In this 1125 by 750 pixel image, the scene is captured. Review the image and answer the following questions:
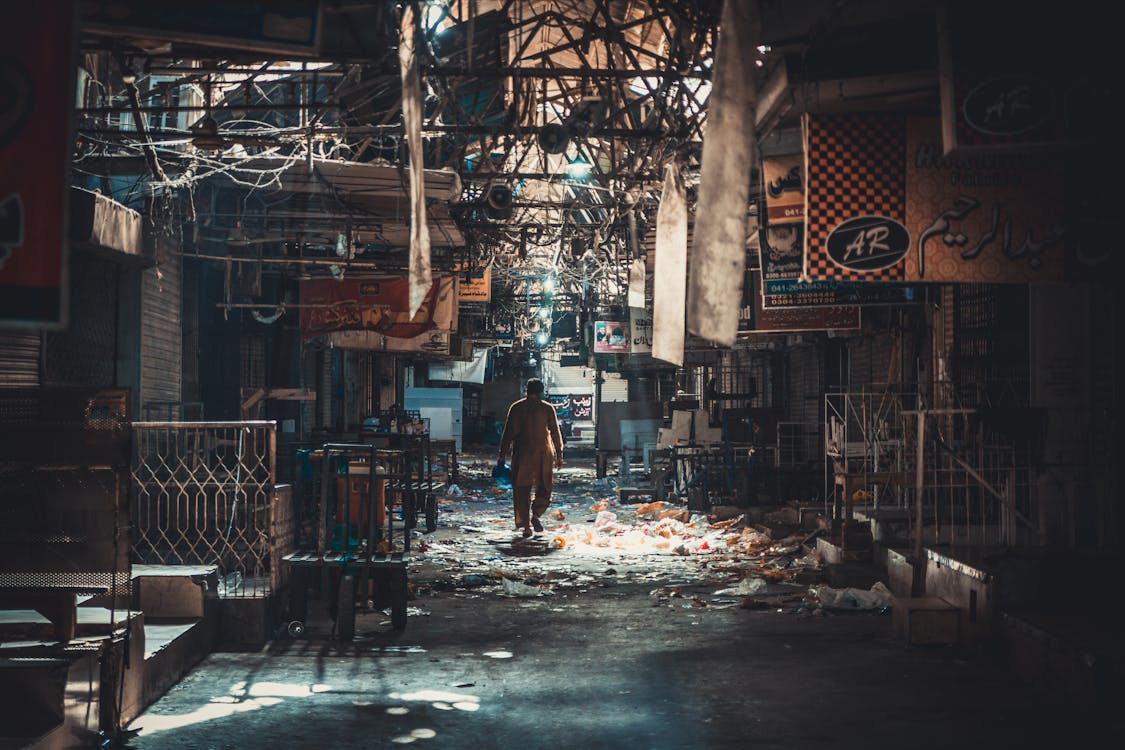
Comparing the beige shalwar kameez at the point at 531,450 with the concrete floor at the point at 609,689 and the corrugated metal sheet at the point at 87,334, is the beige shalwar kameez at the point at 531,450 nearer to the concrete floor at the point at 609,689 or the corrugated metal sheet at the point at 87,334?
the concrete floor at the point at 609,689

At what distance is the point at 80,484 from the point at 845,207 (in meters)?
5.88

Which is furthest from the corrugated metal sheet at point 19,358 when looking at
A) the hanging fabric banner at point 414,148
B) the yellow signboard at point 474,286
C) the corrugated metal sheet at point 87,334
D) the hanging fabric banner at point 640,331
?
the hanging fabric banner at point 640,331

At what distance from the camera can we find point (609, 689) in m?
7.48

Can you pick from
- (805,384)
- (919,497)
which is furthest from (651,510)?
(919,497)

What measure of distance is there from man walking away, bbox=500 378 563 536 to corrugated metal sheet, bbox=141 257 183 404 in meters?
5.22

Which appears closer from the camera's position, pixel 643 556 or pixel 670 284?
pixel 670 284

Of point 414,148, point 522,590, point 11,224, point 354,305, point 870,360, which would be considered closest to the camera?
point 11,224

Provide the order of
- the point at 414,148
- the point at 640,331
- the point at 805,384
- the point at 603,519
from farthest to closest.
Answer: the point at 640,331 → the point at 805,384 → the point at 603,519 → the point at 414,148

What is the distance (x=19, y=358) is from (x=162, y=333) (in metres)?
4.60

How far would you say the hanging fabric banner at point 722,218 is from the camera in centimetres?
492

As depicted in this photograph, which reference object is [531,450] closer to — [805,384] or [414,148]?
[805,384]

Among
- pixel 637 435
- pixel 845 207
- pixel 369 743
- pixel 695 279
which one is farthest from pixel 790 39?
pixel 637 435

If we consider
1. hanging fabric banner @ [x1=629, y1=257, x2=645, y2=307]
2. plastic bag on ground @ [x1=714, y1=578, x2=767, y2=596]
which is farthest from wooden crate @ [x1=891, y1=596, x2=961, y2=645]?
hanging fabric banner @ [x1=629, y1=257, x2=645, y2=307]

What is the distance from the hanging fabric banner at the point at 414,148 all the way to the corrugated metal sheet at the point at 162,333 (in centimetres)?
816
